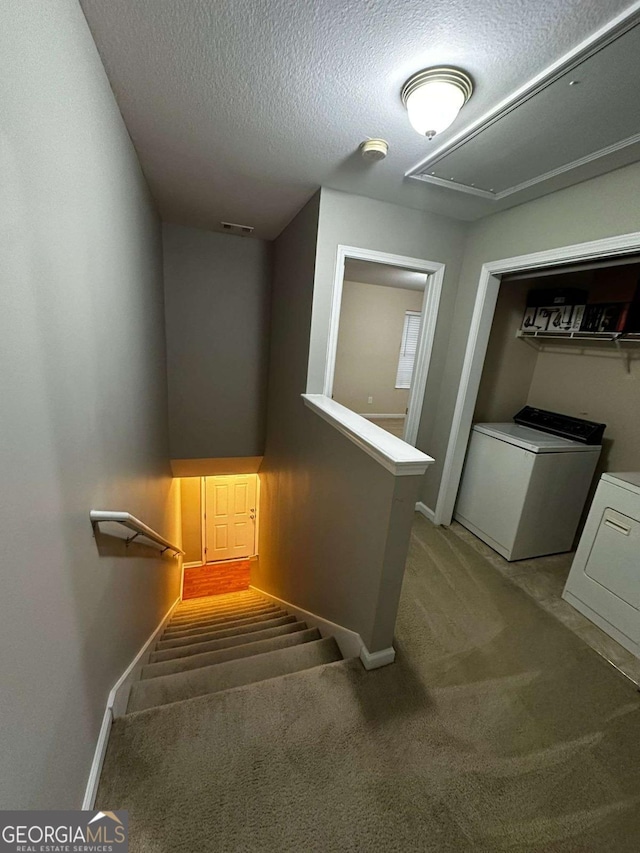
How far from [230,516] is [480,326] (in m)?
4.59

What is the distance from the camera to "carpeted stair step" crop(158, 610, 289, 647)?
8.34 feet

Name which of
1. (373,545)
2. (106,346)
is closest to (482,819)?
(373,545)

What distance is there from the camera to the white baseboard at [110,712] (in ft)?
3.37

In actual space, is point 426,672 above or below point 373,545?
below

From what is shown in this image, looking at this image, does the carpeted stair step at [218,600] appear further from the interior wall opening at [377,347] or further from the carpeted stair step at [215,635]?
the interior wall opening at [377,347]

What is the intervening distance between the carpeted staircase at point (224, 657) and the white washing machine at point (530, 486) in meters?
1.47

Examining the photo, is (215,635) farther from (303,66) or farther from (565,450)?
(303,66)

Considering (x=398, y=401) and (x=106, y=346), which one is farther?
(x=398, y=401)

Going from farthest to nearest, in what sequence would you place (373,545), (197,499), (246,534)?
1. (246,534)
2. (197,499)
3. (373,545)

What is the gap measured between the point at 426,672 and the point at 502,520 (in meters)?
1.27

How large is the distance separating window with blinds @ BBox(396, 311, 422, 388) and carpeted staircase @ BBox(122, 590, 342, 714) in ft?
13.1

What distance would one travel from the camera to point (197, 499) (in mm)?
5141

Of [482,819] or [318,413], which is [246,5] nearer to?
[318,413]

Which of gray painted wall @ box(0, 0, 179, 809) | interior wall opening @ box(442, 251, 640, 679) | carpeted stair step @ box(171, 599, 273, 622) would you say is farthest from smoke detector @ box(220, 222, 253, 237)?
carpeted stair step @ box(171, 599, 273, 622)
